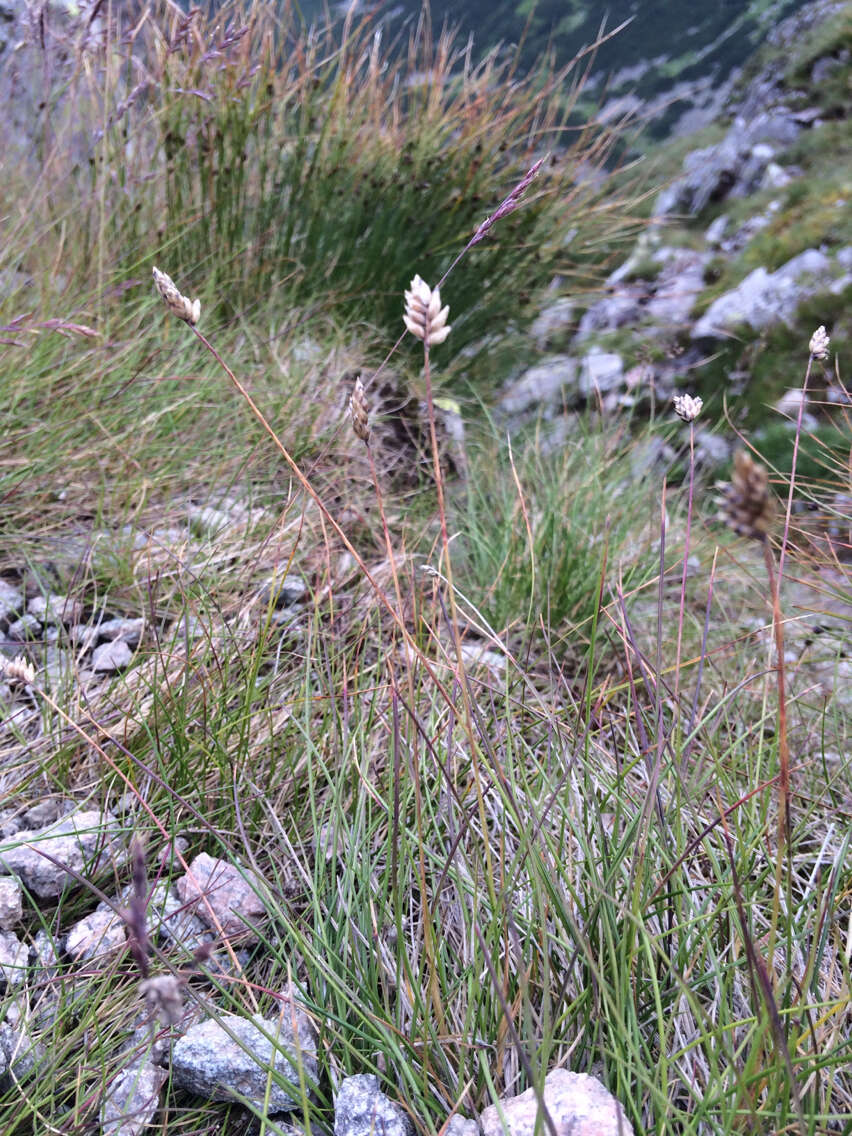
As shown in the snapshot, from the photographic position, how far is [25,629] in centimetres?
134

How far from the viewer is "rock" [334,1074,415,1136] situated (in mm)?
673

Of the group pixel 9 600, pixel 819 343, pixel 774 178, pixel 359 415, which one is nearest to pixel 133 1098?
pixel 359 415

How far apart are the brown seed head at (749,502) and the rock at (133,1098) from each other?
73cm

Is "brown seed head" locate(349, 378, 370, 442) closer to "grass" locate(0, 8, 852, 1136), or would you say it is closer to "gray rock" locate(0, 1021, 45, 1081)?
"grass" locate(0, 8, 852, 1136)

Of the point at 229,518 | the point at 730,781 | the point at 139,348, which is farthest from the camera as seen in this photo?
the point at 139,348

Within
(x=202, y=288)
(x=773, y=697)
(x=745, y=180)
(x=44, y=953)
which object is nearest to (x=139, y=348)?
(x=202, y=288)

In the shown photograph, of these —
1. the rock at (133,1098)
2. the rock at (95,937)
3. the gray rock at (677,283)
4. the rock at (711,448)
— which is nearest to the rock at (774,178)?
the gray rock at (677,283)

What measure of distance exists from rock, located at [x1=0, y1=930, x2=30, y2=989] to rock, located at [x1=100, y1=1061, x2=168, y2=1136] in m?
0.17

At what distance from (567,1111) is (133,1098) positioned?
441mm

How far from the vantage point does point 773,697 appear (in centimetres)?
143

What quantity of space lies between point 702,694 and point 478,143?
2.37m

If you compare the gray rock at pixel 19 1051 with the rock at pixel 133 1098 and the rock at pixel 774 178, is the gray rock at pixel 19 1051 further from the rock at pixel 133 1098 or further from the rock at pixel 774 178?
the rock at pixel 774 178

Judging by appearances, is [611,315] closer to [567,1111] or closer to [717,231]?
[717,231]

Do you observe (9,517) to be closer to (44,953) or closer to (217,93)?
(44,953)
